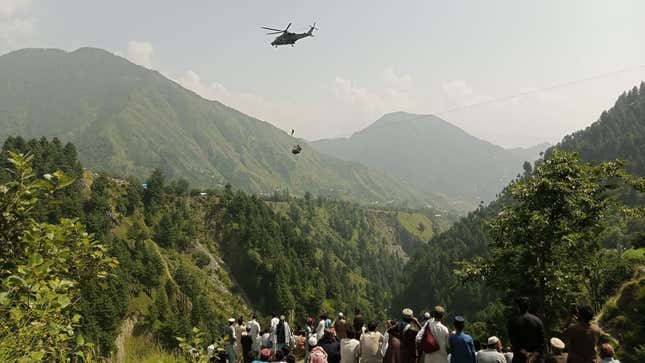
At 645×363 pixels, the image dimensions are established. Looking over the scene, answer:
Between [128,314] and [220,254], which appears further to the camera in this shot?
[220,254]

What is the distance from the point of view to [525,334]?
9.12m

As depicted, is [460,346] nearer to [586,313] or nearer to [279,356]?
[586,313]

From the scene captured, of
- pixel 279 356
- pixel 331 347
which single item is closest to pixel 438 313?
pixel 331 347

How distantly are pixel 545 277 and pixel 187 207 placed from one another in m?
135

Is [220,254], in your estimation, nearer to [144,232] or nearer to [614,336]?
[144,232]

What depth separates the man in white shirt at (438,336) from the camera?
9.48m

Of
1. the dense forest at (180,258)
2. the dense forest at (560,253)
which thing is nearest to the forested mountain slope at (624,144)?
the dense forest at (560,253)

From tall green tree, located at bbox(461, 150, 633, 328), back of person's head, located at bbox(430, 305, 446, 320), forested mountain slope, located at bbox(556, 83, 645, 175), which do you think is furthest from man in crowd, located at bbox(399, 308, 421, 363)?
forested mountain slope, located at bbox(556, 83, 645, 175)

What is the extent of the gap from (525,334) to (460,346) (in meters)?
1.44

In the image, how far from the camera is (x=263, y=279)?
428 feet

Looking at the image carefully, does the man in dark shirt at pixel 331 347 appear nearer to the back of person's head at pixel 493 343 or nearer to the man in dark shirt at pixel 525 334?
the back of person's head at pixel 493 343

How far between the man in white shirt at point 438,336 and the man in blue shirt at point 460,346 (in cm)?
17

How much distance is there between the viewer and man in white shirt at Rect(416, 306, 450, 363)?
9477 millimetres

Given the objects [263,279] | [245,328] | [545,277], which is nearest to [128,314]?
[263,279]
